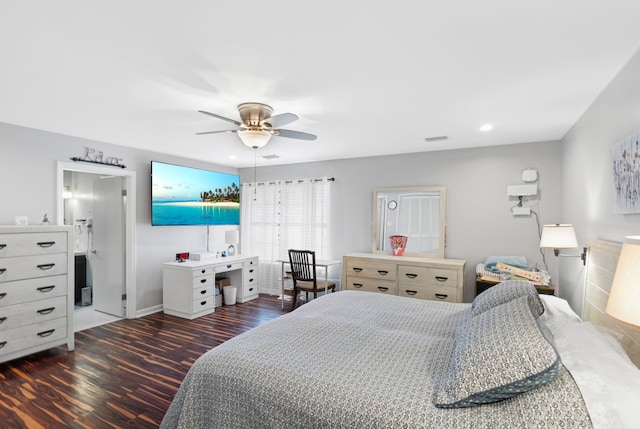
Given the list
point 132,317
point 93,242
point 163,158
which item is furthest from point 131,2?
point 93,242

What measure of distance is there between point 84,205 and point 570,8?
240 inches

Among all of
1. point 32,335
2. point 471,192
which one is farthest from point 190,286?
point 471,192

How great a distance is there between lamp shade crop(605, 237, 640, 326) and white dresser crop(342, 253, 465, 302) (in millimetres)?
3116

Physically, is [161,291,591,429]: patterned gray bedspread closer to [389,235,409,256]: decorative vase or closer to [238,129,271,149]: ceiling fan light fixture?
[238,129,271,149]: ceiling fan light fixture

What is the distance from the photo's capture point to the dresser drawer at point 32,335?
3051 millimetres

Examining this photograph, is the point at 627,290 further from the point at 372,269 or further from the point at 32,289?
the point at 32,289

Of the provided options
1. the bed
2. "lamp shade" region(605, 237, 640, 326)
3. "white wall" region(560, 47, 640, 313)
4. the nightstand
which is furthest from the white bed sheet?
the nightstand

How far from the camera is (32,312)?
3.22 metres

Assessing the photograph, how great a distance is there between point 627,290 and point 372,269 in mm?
3593

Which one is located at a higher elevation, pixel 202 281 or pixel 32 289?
pixel 32 289

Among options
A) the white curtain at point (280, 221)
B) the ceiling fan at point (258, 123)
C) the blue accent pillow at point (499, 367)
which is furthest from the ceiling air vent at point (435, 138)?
the blue accent pillow at point (499, 367)

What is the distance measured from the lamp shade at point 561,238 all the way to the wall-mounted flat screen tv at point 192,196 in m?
4.64

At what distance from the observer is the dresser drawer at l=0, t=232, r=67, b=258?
120 inches

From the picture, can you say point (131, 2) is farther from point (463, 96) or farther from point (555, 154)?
point (555, 154)
